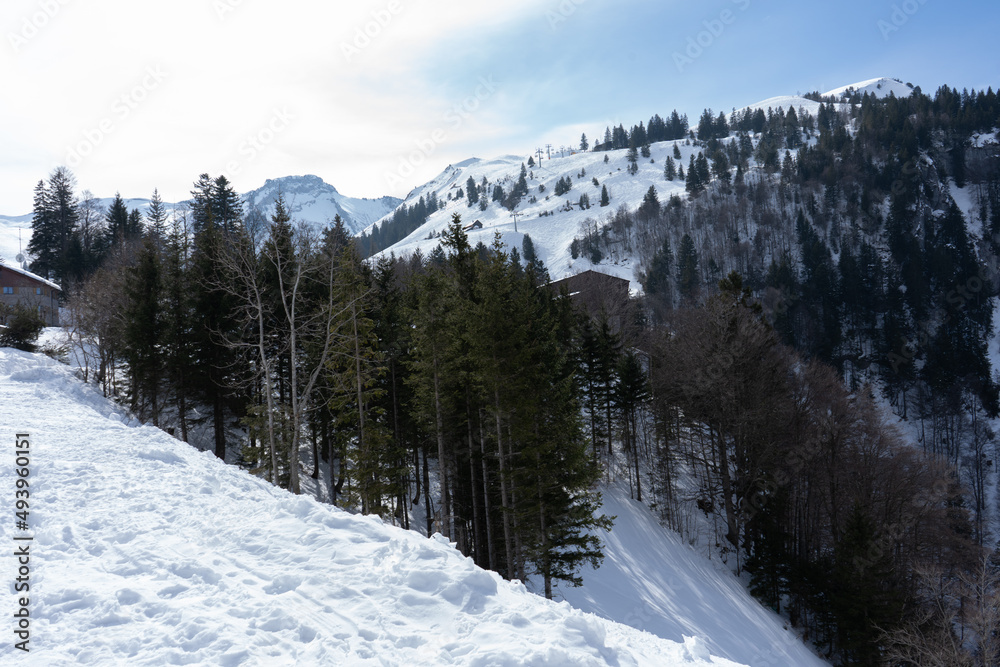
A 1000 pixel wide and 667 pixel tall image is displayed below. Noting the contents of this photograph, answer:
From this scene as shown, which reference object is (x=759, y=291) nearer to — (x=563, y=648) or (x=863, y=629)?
(x=863, y=629)

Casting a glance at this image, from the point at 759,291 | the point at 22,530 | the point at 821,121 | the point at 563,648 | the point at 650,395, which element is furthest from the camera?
the point at 821,121

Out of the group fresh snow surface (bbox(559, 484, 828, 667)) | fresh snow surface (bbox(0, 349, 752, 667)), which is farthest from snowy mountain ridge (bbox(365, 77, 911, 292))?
fresh snow surface (bbox(0, 349, 752, 667))

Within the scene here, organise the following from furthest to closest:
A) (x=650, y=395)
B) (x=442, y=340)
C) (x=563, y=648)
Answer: (x=650, y=395), (x=442, y=340), (x=563, y=648)

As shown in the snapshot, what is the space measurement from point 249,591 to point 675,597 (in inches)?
844

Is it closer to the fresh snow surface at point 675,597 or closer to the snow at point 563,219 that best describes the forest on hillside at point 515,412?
the fresh snow surface at point 675,597

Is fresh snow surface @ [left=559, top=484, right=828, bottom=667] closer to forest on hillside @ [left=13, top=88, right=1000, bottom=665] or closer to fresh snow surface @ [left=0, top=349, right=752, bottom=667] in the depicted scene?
forest on hillside @ [left=13, top=88, right=1000, bottom=665]

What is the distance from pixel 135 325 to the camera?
23.5 meters

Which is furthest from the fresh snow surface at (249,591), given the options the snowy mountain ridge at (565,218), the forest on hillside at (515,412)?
the snowy mountain ridge at (565,218)

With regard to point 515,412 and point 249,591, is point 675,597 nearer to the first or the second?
point 515,412

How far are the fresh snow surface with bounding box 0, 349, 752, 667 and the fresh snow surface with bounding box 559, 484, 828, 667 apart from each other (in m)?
11.4

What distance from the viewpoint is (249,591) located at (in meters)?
6.33

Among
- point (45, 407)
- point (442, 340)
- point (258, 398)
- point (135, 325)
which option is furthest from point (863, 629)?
point (135, 325)

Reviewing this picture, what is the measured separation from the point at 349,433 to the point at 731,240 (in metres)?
126

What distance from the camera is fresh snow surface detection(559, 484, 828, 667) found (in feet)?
63.9
